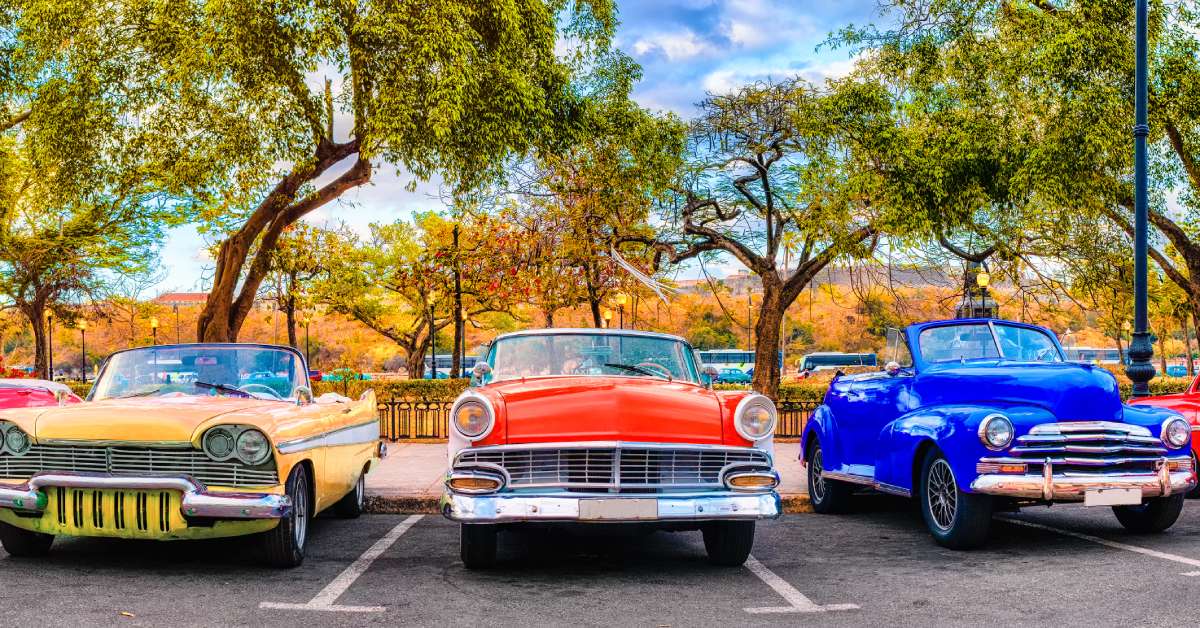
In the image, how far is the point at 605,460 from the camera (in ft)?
20.5

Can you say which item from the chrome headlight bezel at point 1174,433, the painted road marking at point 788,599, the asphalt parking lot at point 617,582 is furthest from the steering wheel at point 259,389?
the chrome headlight bezel at point 1174,433

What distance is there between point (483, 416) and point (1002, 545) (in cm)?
445

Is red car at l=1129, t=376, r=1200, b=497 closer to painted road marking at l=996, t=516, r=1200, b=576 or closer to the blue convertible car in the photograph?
painted road marking at l=996, t=516, r=1200, b=576

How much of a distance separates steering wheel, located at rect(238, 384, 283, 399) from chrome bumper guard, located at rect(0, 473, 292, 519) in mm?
1603

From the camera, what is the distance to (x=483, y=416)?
20.8 feet

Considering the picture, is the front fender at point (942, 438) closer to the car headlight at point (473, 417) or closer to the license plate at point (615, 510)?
the license plate at point (615, 510)

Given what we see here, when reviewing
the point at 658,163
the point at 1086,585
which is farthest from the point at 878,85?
the point at 1086,585

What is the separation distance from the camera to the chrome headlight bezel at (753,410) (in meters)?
6.50

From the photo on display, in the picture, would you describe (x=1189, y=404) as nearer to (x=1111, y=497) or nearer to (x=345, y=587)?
(x=1111, y=497)

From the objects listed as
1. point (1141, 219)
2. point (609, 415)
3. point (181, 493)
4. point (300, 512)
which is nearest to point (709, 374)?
point (609, 415)

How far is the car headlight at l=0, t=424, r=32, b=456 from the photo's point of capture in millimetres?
6504

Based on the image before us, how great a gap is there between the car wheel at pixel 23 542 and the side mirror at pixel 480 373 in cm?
316

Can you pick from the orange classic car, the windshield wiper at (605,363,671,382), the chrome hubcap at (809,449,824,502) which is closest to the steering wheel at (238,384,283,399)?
the orange classic car

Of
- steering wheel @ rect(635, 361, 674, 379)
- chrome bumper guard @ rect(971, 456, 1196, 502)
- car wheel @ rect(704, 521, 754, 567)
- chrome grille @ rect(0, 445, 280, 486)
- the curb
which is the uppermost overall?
steering wheel @ rect(635, 361, 674, 379)
